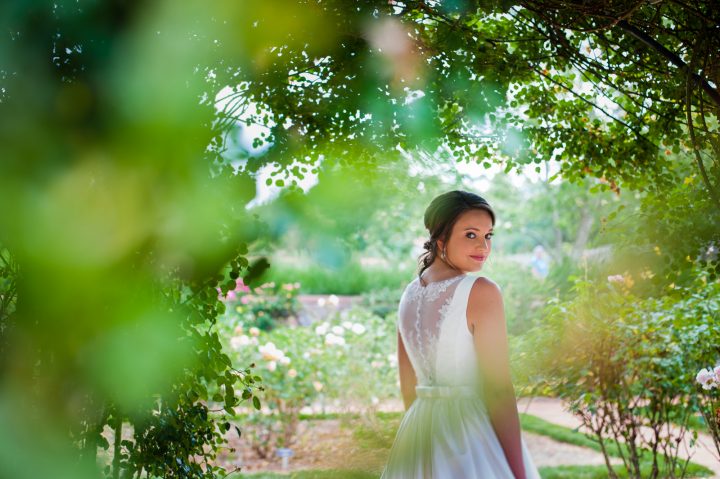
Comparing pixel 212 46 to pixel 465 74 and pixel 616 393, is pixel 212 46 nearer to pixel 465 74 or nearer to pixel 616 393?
pixel 465 74

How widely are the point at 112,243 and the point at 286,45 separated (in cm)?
103

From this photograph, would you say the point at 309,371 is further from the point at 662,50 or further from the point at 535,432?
the point at 662,50

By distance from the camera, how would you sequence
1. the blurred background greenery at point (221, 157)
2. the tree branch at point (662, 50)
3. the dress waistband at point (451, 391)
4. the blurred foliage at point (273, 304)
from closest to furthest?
the blurred background greenery at point (221, 157) < the dress waistband at point (451, 391) < the tree branch at point (662, 50) < the blurred foliage at point (273, 304)

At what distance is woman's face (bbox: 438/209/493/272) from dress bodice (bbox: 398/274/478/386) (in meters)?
0.07

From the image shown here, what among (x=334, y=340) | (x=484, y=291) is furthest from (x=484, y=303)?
(x=334, y=340)

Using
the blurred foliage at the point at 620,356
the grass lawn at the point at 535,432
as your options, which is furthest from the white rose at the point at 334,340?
the blurred foliage at the point at 620,356

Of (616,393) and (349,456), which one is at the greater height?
(616,393)

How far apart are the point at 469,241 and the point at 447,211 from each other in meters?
Answer: 0.11

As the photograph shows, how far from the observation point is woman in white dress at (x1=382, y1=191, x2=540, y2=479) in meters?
1.98

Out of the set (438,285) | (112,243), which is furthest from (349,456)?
(112,243)

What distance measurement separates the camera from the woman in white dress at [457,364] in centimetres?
198

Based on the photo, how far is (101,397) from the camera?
7.05 feet

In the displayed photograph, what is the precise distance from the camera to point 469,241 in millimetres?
2148

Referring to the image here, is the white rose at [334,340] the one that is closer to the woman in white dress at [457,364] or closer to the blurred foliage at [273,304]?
the blurred foliage at [273,304]
